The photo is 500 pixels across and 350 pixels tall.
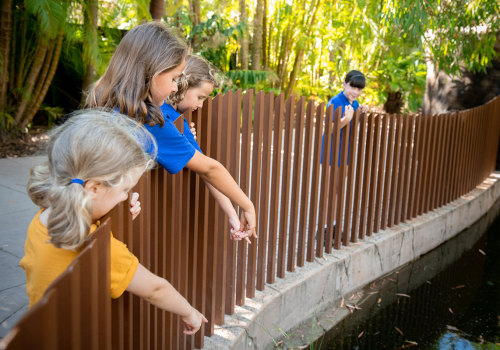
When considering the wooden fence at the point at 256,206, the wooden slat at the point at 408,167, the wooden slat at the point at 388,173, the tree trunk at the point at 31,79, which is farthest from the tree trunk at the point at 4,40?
the wooden slat at the point at 408,167

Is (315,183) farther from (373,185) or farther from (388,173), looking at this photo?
(388,173)

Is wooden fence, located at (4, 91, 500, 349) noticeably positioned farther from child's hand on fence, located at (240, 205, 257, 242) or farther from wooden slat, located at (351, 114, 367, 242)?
child's hand on fence, located at (240, 205, 257, 242)

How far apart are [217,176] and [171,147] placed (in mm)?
286

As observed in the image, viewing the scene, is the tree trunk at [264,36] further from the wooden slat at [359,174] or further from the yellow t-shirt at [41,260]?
the yellow t-shirt at [41,260]

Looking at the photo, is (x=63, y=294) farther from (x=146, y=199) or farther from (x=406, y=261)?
(x=406, y=261)

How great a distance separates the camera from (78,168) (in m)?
1.42

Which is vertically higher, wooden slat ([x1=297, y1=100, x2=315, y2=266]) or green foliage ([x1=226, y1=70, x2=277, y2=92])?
green foliage ([x1=226, y1=70, x2=277, y2=92])

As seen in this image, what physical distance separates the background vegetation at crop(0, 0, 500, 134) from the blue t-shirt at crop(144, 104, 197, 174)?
5014 millimetres

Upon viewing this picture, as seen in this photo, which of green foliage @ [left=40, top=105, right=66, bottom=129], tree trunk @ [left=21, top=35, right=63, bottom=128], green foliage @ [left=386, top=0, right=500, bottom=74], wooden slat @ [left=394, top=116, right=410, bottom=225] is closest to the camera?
wooden slat @ [left=394, top=116, right=410, bottom=225]

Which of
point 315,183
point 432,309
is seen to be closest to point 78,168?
point 315,183

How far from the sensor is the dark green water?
361cm

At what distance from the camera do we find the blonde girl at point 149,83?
1911mm

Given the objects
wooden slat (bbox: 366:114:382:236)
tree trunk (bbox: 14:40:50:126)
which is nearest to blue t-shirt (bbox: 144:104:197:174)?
wooden slat (bbox: 366:114:382:236)

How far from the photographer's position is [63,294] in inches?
48.3
